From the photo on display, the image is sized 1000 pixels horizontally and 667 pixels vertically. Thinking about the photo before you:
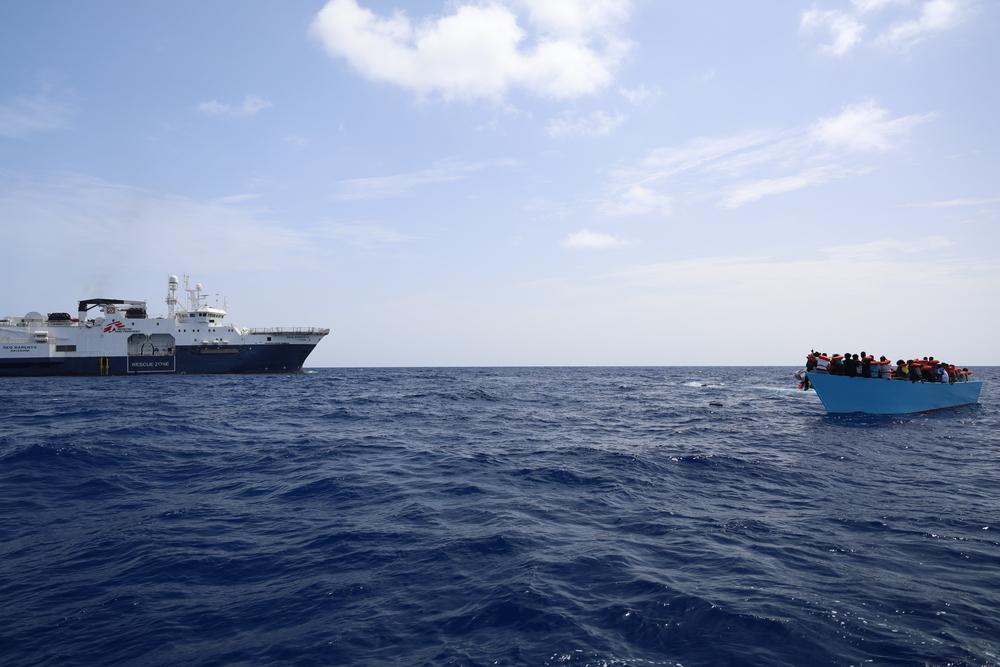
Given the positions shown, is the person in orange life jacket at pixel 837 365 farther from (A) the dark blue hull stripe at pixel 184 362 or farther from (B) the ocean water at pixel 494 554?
(A) the dark blue hull stripe at pixel 184 362

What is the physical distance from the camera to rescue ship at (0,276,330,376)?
57188 mm

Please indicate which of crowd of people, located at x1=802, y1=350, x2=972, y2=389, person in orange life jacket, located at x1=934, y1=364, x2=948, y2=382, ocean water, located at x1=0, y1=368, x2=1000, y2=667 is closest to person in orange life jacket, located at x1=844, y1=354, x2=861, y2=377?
crowd of people, located at x1=802, y1=350, x2=972, y2=389

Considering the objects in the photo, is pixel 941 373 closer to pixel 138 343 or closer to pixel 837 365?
pixel 837 365

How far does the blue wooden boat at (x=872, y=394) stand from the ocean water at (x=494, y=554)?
779 cm

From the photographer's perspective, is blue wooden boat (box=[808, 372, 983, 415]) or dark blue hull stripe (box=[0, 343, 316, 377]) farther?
dark blue hull stripe (box=[0, 343, 316, 377])

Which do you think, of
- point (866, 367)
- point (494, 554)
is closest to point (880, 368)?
point (866, 367)

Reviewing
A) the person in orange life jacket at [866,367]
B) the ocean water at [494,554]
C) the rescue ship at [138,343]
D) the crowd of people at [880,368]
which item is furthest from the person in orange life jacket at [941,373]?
the rescue ship at [138,343]

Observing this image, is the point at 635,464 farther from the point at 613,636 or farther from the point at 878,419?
the point at 878,419

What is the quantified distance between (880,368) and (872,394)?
58.6 inches

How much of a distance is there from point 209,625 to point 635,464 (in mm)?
10003

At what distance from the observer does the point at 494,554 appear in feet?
22.2

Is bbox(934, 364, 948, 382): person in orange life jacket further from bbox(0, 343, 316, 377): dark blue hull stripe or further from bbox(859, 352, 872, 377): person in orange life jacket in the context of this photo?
bbox(0, 343, 316, 377): dark blue hull stripe

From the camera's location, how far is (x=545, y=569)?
6242 mm

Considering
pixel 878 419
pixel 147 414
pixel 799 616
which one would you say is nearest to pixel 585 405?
pixel 878 419
